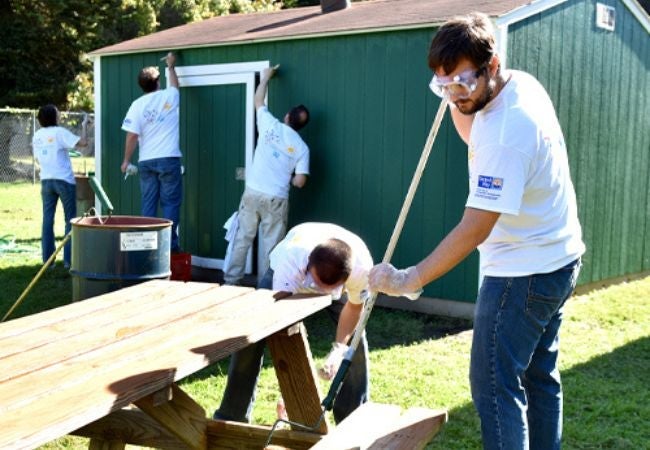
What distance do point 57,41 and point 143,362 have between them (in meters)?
25.1

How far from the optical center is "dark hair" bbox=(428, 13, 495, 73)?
8.70ft

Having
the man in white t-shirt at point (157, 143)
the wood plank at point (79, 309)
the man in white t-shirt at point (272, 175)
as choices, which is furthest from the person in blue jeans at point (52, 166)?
the wood plank at point (79, 309)

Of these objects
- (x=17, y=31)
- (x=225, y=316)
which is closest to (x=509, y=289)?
(x=225, y=316)

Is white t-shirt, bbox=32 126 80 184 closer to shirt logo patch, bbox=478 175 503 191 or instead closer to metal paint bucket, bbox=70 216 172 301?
metal paint bucket, bbox=70 216 172 301

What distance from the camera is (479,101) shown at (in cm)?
272

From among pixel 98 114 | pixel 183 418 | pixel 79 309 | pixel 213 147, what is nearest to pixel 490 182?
pixel 183 418

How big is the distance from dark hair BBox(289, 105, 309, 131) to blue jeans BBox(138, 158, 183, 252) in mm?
1442

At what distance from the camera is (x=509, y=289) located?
9.08 feet

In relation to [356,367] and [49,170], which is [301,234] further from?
[49,170]

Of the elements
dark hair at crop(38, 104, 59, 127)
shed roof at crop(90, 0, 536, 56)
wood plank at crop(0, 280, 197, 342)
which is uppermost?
shed roof at crop(90, 0, 536, 56)

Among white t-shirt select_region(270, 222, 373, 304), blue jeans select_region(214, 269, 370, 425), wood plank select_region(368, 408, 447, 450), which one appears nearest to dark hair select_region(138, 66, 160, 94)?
white t-shirt select_region(270, 222, 373, 304)

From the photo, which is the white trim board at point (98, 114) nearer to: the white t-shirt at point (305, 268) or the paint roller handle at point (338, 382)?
the white t-shirt at point (305, 268)

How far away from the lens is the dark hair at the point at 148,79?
322 inches

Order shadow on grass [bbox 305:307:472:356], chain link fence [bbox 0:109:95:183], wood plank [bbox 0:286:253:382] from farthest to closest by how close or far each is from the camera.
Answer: chain link fence [bbox 0:109:95:183]
shadow on grass [bbox 305:307:472:356]
wood plank [bbox 0:286:253:382]
